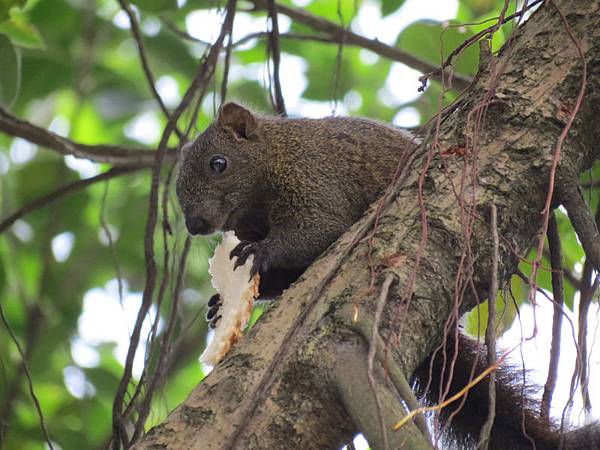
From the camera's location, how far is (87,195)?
6105 mm

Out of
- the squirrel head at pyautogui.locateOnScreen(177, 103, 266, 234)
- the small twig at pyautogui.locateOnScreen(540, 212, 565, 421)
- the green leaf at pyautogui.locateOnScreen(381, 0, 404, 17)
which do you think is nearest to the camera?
the small twig at pyautogui.locateOnScreen(540, 212, 565, 421)

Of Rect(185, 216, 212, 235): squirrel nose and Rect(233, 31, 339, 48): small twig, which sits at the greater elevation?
Rect(233, 31, 339, 48): small twig

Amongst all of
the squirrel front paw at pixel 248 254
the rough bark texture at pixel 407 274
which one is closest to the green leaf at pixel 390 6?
the squirrel front paw at pixel 248 254

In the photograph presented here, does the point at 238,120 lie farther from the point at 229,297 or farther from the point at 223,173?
the point at 229,297

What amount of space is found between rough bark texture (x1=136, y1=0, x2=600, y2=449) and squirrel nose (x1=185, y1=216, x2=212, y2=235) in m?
1.42

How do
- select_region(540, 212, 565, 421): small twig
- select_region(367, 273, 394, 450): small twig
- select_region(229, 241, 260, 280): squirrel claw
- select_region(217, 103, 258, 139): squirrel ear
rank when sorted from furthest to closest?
select_region(217, 103, 258, 139): squirrel ear < select_region(229, 241, 260, 280): squirrel claw < select_region(540, 212, 565, 421): small twig < select_region(367, 273, 394, 450): small twig

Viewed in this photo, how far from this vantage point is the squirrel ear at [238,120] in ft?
13.6

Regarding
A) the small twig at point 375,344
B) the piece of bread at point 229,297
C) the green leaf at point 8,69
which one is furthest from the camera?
the green leaf at point 8,69

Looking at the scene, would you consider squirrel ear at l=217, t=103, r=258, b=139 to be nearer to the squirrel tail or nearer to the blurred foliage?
the blurred foliage

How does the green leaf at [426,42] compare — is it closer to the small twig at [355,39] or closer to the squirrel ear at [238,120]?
the small twig at [355,39]

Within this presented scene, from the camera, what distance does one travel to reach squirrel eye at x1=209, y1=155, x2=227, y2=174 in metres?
4.07

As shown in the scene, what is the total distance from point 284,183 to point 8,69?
52.2 inches

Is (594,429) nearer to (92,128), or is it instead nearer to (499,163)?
(499,163)

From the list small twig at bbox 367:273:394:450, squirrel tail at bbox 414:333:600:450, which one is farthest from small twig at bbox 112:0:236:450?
small twig at bbox 367:273:394:450
